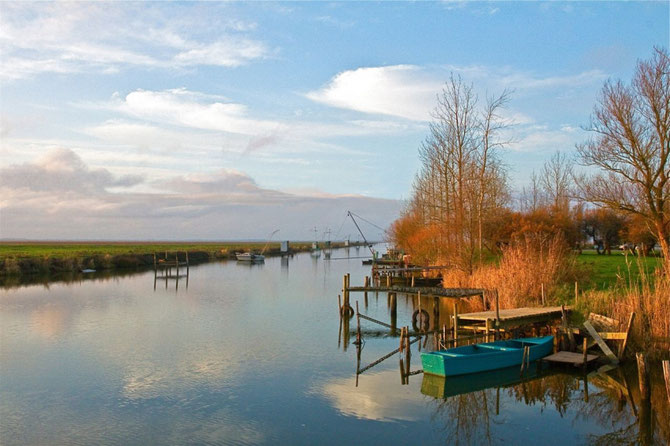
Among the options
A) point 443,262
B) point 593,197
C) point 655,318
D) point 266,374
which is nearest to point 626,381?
point 655,318

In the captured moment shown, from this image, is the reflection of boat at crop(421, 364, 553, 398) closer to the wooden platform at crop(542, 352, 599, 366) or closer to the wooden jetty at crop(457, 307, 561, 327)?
the wooden platform at crop(542, 352, 599, 366)

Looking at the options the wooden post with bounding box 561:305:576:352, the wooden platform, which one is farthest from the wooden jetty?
the wooden platform

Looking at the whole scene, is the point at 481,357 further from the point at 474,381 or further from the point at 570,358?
the point at 570,358

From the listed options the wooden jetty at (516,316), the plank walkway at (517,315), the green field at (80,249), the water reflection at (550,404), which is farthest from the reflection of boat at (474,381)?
the green field at (80,249)

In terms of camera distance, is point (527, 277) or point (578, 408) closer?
point (578, 408)

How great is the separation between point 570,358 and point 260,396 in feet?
28.6

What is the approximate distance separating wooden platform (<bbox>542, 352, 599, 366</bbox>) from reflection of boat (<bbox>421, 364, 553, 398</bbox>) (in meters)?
0.39

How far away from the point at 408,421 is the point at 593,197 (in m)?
16.5

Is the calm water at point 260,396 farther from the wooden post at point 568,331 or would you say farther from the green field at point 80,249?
the green field at point 80,249

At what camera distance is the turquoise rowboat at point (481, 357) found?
1401 cm

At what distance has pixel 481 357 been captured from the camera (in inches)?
563

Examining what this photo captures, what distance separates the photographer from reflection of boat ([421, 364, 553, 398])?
13.5 metres

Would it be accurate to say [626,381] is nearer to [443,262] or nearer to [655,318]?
[655,318]

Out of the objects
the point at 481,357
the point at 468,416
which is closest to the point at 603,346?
the point at 481,357
